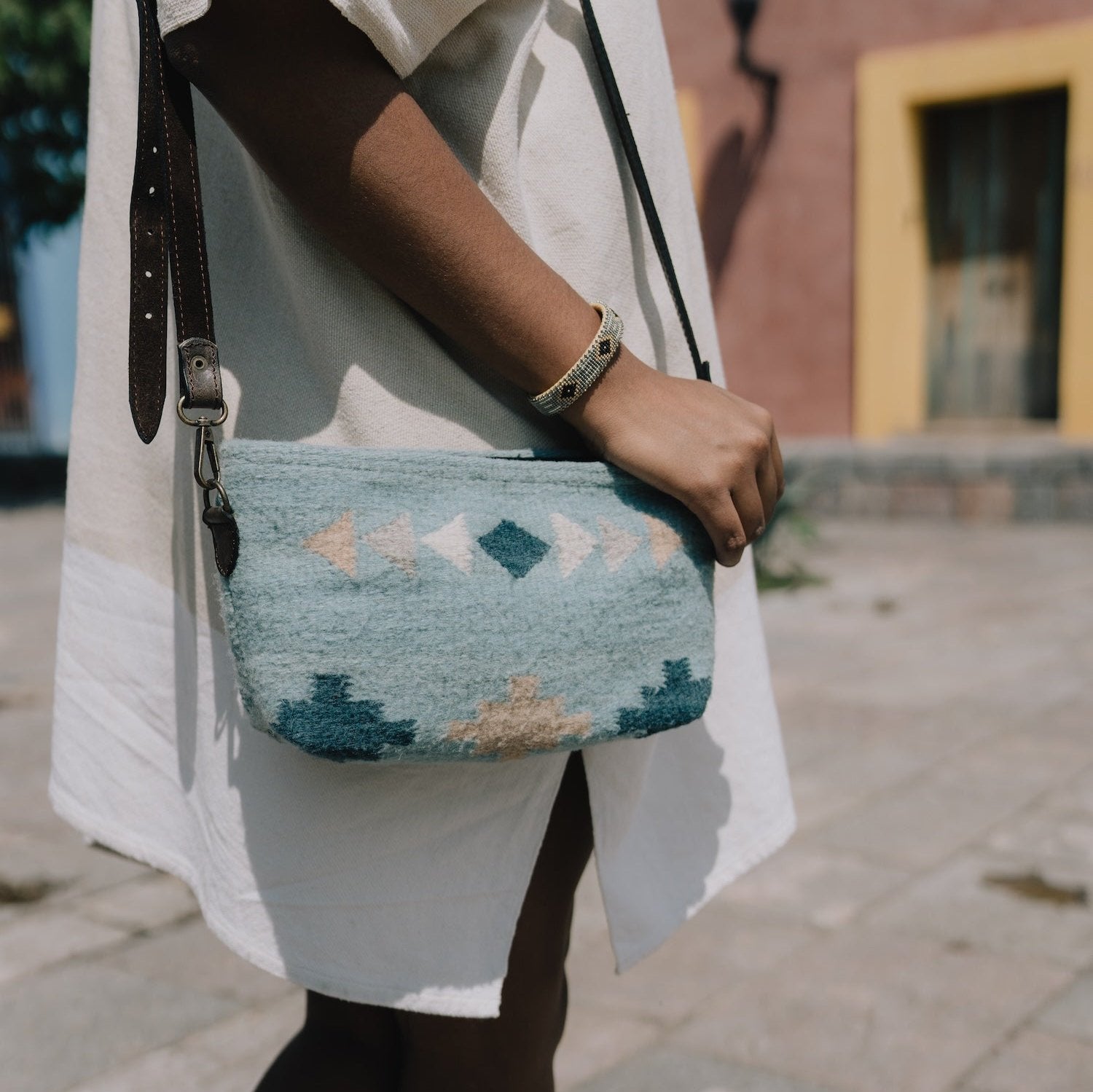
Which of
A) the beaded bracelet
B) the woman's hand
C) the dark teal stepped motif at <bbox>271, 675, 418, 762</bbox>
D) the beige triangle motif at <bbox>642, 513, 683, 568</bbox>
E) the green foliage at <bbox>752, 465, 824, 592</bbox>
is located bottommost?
the green foliage at <bbox>752, 465, 824, 592</bbox>

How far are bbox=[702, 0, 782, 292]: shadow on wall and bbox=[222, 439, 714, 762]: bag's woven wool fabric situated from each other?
25.0ft

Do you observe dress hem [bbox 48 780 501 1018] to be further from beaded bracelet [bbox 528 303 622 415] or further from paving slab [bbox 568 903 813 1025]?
paving slab [bbox 568 903 813 1025]

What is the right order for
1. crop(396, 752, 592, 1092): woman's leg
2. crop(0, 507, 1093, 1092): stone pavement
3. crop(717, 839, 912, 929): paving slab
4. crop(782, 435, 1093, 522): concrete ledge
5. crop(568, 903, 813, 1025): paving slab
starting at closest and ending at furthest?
1. crop(396, 752, 592, 1092): woman's leg
2. crop(0, 507, 1093, 1092): stone pavement
3. crop(568, 903, 813, 1025): paving slab
4. crop(717, 839, 912, 929): paving slab
5. crop(782, 435, 1093, 522): concrete ledge

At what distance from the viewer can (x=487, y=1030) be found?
1.00 m

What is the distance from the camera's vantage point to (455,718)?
2.60 ft

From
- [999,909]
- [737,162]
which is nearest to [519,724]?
[999,909]

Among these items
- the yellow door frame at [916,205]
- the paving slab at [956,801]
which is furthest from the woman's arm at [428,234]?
the yellow door frame at [916,205]

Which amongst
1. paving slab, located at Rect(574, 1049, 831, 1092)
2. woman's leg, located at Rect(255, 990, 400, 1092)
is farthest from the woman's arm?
paving slab, located at Rect(574, 1049, 831, 1092)

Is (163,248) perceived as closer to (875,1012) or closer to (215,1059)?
(215,1059)

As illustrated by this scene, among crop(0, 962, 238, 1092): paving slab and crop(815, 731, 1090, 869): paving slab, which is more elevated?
crop(0, 962, 238, 1092): paving slab

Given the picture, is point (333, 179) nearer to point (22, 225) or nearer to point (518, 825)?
point (518, 825)

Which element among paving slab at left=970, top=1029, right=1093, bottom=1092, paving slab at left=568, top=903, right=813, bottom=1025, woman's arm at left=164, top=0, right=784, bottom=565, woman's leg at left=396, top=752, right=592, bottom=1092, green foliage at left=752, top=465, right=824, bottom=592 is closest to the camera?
woman's arm at left=164, top=0, right=784, bottom=565

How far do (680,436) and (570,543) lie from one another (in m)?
0.10

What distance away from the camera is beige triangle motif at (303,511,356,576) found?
758 millimetres
